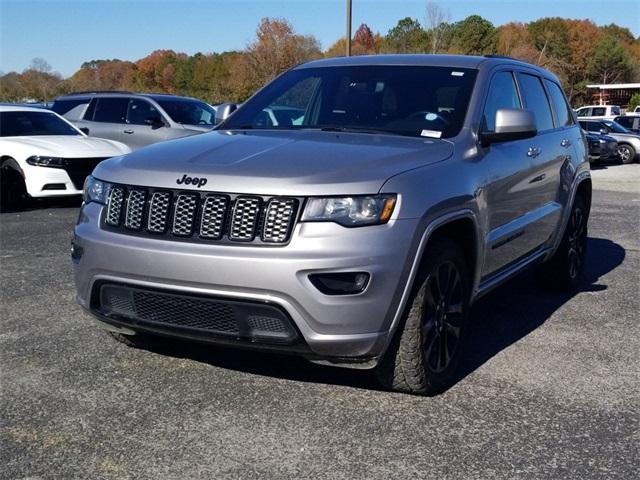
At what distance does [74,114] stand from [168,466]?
12.9m

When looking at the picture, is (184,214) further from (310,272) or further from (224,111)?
(224,111)

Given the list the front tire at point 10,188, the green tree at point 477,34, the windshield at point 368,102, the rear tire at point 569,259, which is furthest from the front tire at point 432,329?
the green tree at point 477,34

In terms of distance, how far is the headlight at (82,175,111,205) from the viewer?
3.89 m

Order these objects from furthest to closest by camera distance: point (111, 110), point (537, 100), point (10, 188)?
point (111, 110)
point (10, 188)
point (537, 100)

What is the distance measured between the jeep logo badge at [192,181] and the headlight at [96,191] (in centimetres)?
48

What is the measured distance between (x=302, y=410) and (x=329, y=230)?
3.05 feet

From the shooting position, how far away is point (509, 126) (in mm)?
4355

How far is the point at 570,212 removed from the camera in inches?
242

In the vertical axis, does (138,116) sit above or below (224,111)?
below

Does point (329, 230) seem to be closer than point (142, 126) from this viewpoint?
Yes

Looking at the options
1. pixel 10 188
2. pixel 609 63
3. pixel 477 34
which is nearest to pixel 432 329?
pixel 10 188

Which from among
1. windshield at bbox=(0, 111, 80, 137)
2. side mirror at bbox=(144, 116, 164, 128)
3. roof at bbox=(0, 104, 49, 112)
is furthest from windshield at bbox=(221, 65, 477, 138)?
side mirror at bbox=(144, 116, 164, 128)

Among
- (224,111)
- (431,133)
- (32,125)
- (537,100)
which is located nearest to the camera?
(431,133)

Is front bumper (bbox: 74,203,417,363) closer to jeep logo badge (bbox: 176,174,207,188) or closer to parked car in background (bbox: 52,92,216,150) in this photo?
jeep logo badge (bbox: 176,174,207,188)
